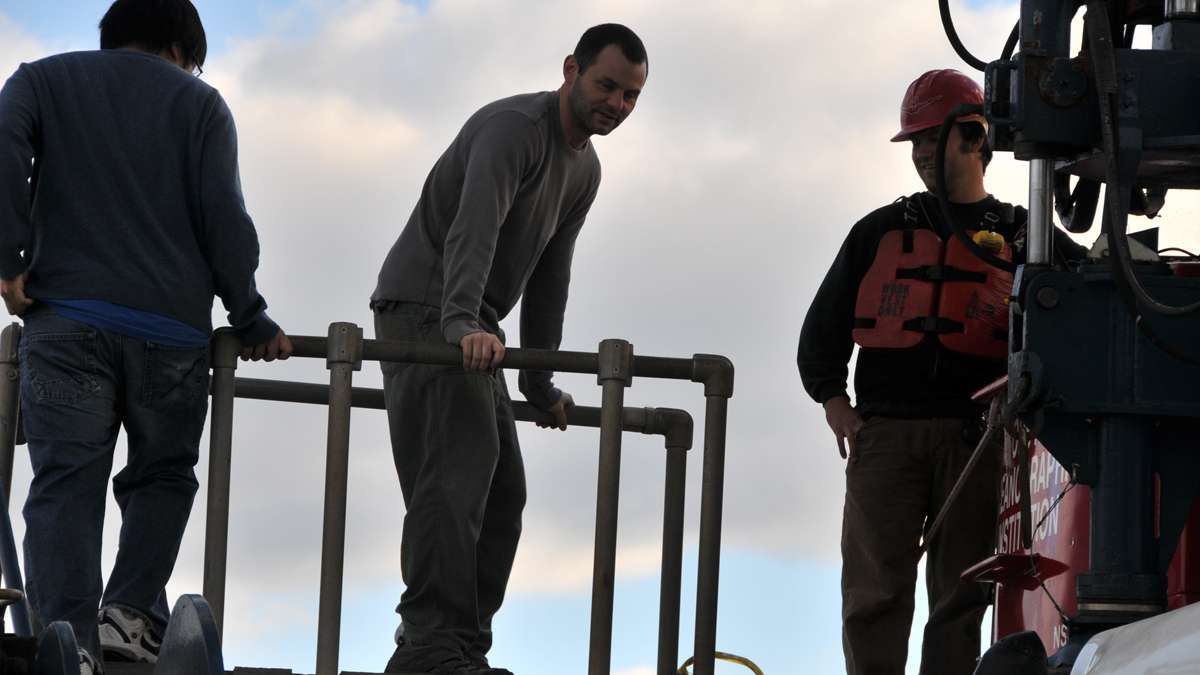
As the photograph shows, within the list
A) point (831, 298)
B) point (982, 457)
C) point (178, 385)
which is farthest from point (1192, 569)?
point (178, 385)

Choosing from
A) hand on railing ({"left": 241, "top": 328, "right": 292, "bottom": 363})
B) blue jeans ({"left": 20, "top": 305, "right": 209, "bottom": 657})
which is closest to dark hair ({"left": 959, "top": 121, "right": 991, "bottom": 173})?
hand on railing ({"left": 241, "top": 328, "right": 292, "bottom": 363})

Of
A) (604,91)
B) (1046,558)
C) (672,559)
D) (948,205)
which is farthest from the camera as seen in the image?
(604,91)

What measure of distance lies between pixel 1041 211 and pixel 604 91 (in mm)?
1739

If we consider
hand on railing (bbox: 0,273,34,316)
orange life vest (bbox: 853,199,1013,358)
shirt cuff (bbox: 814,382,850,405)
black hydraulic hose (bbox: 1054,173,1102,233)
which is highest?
black hydraulic hose (bbox: 1054,173,1102,233)

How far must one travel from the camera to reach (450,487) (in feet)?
18.3

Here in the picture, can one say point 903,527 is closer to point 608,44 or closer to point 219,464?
point 608,44

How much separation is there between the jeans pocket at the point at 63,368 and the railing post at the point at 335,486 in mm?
611

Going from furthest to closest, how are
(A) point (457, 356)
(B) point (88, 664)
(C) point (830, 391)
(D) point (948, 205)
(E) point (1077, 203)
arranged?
1. (C) point (830, 391)
2. (A) point (457, 356)
3. (E) point (1077, 203)
4. (D) point (948, 205)
5. (B) point (88, 664)

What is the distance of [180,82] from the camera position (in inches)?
211

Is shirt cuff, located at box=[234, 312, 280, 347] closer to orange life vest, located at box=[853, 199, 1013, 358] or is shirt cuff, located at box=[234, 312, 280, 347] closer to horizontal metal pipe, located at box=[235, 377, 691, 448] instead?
horizontal metal pipe, located at box=[235, 377, 691, 448]

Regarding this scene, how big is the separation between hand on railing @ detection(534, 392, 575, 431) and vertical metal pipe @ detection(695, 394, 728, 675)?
0.91 meters

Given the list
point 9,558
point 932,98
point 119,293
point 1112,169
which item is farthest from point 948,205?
point 9,558

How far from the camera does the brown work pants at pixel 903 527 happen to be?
18.8 ft

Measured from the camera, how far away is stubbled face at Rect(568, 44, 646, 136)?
19.2ft
